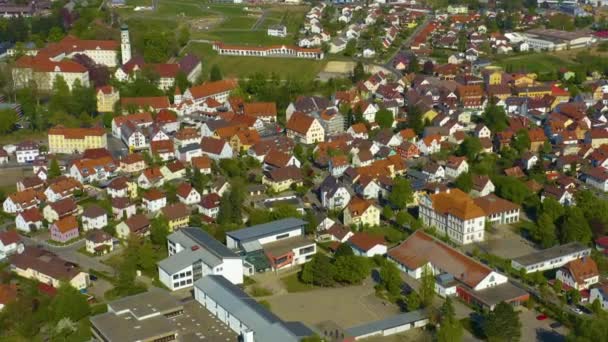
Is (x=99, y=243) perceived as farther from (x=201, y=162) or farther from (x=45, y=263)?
(x=201, y=162)

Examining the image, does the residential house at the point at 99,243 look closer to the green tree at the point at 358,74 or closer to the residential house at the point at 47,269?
the residential house at the point at 47,269

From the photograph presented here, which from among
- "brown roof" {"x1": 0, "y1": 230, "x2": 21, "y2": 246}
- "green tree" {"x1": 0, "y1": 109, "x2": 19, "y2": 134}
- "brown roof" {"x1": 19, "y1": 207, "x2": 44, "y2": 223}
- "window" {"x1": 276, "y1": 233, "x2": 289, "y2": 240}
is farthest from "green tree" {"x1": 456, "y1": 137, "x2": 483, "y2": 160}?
"green tree" {"x1": 0, "y1": 109, "x2": 19, "y2": 134}

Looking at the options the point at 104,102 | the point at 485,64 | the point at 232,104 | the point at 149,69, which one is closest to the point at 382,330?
the point at 232,104

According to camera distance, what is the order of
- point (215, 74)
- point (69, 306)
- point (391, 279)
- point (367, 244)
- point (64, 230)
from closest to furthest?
point (69, 306), point (391, 279), point (367, 244), point (64, 230), point (215, 74)

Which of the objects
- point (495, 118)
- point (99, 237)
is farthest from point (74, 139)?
point (495, 118)

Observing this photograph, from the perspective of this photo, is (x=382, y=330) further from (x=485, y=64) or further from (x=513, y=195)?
(x=485, y=64)

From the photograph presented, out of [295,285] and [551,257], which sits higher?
[551,257]

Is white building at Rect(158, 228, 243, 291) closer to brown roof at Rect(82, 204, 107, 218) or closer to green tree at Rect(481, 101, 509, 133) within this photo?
brown roof at Rect(82, 204, 107, 218)
